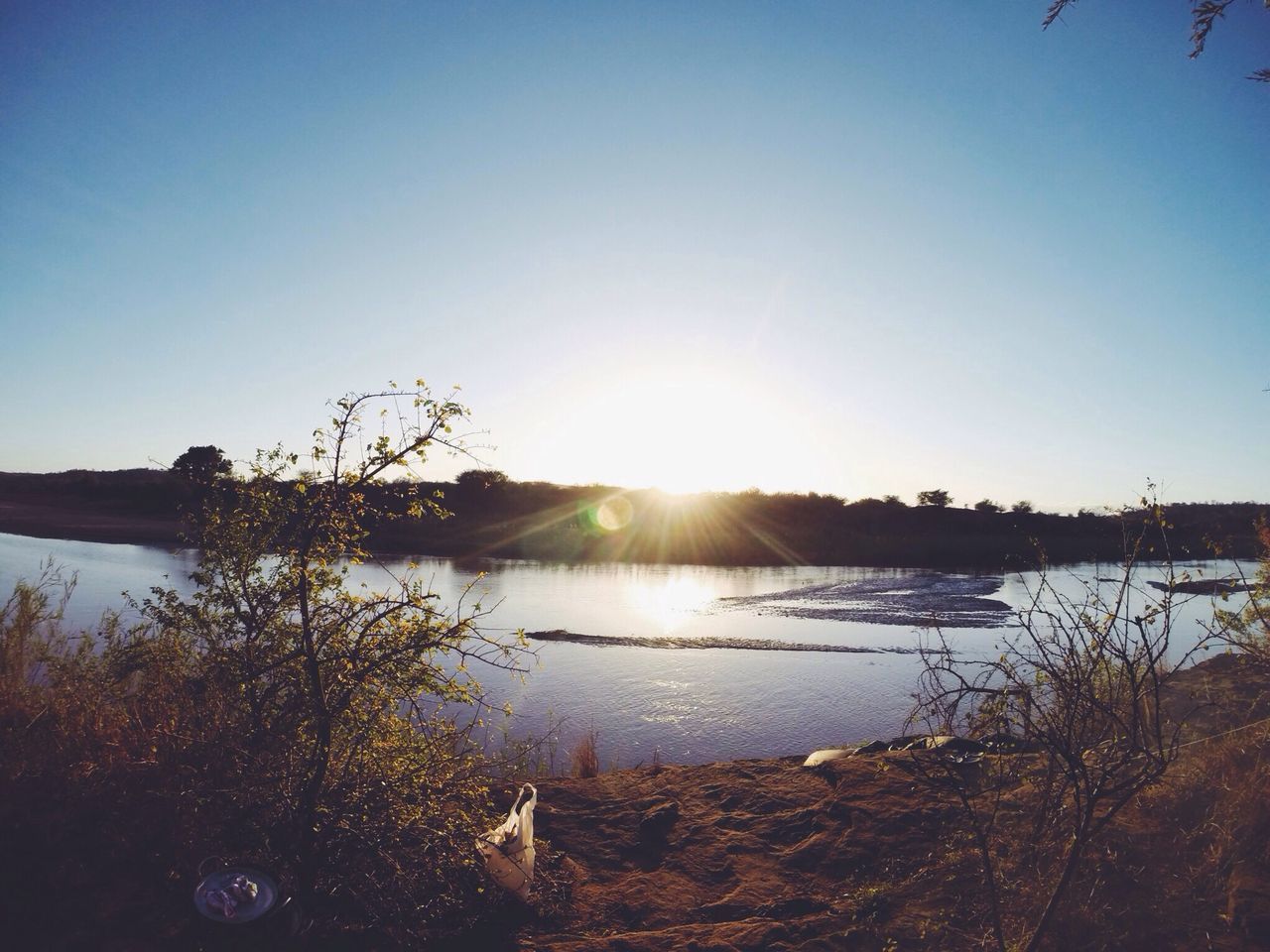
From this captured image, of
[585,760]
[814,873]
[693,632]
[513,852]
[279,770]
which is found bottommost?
[585,760]

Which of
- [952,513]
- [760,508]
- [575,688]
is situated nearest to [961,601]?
[575,688]

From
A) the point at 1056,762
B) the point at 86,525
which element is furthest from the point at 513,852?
the point at 86,525

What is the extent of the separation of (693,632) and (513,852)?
13456 millimetres

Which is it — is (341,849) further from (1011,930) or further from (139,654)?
(1011,930)

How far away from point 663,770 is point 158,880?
477 cm

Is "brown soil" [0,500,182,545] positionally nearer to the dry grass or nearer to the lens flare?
the lens flare

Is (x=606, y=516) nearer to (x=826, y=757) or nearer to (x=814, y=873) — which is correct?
(x=826, y=757)

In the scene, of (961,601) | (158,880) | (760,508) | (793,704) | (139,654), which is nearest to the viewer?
(158,880)

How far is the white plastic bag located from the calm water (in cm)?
155

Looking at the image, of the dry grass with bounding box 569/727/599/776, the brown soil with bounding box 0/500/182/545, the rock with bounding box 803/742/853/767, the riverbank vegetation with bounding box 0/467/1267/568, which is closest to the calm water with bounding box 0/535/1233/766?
the dry grass with bounding box 569/727/599/776

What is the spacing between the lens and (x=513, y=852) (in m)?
4.64

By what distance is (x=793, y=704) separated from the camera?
11.7 meters

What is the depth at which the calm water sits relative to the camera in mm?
10422

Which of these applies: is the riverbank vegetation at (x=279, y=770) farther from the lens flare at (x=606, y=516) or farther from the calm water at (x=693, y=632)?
the lens flare at (x=606, y=516)
